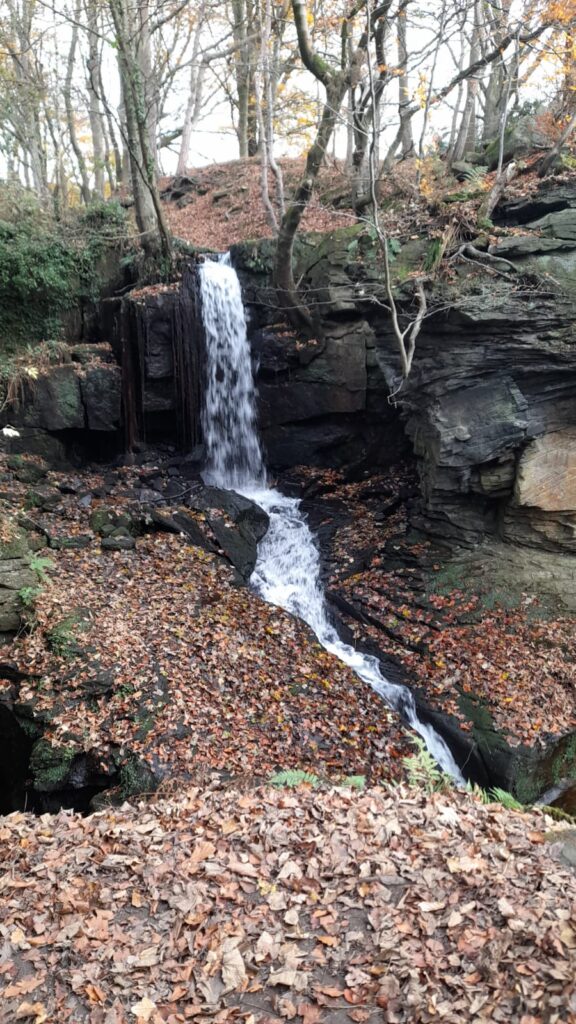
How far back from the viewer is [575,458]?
10.9m

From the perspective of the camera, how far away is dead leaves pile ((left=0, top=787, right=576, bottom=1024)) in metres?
3.03

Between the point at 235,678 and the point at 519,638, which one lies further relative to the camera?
the point at 519,638

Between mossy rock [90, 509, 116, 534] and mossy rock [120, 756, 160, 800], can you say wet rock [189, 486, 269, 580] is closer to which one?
mossy rock [90, 509, 116, 534]

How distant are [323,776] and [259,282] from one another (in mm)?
11251

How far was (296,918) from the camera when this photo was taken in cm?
357

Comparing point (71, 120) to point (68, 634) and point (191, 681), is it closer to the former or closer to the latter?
point (68, 634)

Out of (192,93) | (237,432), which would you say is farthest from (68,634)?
(192,93)

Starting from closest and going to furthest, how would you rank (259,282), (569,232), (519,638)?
(519,638)
(569,232)
(259,282)

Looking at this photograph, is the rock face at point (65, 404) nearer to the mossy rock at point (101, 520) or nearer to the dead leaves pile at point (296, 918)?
the mossy rock at point (101, 520)

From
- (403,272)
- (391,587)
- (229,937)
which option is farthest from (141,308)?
(229,937)

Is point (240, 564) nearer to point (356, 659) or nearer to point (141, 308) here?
point (356, 659)

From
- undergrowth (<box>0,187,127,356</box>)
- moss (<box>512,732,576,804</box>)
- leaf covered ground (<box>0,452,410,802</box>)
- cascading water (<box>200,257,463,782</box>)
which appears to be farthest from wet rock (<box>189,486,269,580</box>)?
moss (<box>512,732,576,804</box>)

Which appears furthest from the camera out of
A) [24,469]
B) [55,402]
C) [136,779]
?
[55,402]

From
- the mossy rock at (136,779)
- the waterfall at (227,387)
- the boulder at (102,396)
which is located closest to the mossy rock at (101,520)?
the boulder at (102,396)
